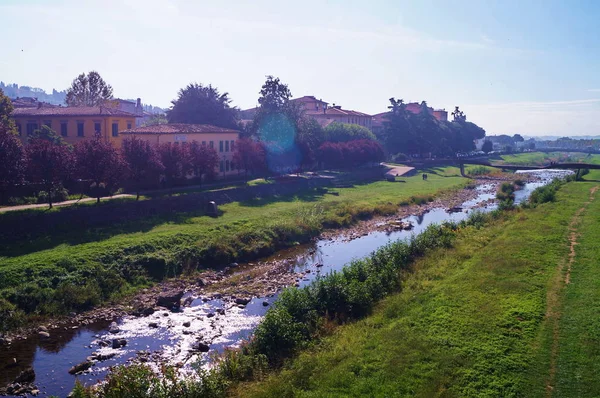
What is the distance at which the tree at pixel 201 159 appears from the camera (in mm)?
45594

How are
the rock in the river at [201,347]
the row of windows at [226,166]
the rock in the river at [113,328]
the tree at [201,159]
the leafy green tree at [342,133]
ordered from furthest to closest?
the leafy green tree at [342,133]
the row of windows at [226,166]
the tree at [201,159]
the rock in the river at [113,328]
the rock in the river at [201,347]

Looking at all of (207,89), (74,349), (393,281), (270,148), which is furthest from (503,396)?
(207,89)

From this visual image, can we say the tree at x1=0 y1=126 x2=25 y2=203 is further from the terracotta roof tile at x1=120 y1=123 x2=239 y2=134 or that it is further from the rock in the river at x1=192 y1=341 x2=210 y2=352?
the rock in the river at x1=192 y1=341 x2=210 y2=352

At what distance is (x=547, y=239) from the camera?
30062 mm

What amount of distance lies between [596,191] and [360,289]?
1918 inches

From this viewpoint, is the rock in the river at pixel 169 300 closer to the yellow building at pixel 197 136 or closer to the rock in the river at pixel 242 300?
the rock in the river at pixel 242 300

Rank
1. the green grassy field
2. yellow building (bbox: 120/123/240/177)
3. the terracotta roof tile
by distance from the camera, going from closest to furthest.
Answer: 1. yellow building (bbox: 120/123/240/177)
2. the terracotta roof tile
3. the green grassy field

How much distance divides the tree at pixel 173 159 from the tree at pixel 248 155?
8750mm

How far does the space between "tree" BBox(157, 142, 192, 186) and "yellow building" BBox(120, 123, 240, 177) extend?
13.2 ft

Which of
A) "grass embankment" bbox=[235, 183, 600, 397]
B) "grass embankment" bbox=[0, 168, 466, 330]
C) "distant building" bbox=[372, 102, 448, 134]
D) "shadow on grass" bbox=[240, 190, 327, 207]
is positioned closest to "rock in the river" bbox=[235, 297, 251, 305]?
"grass embankment" bbox=[0, 168, 466, 330]

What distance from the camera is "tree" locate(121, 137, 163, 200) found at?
39.0 m

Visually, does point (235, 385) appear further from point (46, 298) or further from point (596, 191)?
point (596, 191)

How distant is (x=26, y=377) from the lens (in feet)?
53.6

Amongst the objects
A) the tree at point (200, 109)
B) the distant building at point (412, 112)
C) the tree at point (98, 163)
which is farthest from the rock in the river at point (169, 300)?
the distant building at point (412, 112)
